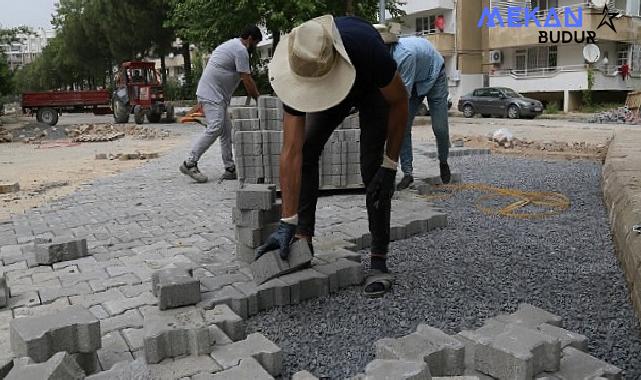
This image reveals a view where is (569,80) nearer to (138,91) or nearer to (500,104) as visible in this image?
(500,104)

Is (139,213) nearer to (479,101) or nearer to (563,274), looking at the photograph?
(563,274)

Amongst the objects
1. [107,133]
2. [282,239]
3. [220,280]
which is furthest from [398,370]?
[107,133]

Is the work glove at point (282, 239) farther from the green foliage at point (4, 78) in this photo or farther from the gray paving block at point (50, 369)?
the green foliage at point (4, 78)

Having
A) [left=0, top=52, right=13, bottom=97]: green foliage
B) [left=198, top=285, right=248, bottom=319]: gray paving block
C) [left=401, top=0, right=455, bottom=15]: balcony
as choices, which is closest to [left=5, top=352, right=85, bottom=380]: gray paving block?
[left=198, top=285, right=248, bottom=319]: gray paving block

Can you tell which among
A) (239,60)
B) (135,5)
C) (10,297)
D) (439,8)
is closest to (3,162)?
(239,60)

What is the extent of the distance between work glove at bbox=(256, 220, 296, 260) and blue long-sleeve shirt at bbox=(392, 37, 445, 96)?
278 cm

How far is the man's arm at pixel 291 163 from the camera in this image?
3.02 metres

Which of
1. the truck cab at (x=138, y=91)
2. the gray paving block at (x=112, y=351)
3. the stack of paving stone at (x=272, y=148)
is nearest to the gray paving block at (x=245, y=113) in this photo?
the stack of paving stone at (x=272, y=148)

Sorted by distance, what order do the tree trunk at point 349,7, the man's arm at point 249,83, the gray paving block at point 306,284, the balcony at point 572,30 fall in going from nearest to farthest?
the gray paving block at point 306,284, the man's arm at point 249,83, the tree trunk at point 349,7, the balcony at point 572,30

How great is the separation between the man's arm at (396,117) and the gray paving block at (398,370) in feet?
4.88

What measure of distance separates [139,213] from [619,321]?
407cm

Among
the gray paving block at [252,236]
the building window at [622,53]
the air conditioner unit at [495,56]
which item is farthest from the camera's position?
the air conditioner unit at [495,56]

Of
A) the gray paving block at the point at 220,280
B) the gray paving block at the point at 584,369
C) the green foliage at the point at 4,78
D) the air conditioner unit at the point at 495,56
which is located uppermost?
the air conditioner unit at the point at 495,56

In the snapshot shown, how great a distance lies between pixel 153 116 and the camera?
23.6 m
